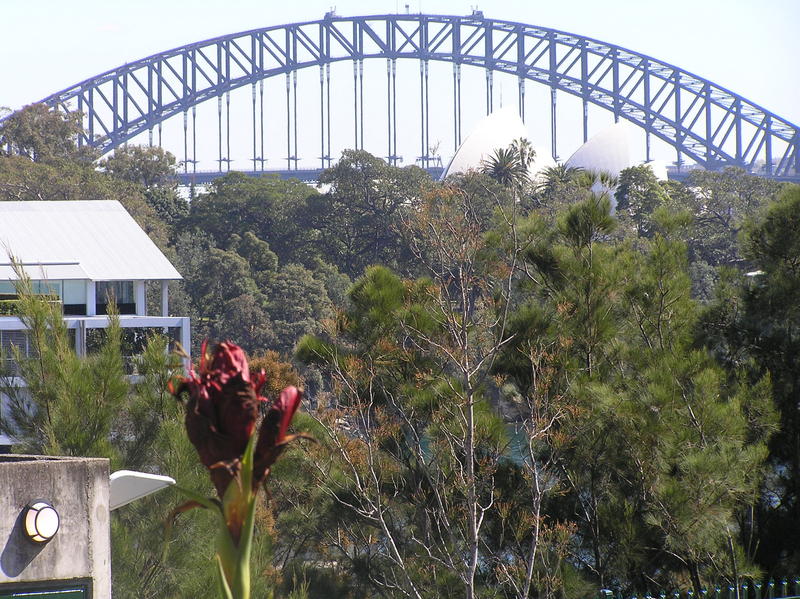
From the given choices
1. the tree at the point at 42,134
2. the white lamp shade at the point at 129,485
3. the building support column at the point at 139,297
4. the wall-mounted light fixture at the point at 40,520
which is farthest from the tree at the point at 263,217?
the wall-mounted light fixture at the point at 40,520

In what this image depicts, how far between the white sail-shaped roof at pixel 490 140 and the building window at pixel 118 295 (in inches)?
1938

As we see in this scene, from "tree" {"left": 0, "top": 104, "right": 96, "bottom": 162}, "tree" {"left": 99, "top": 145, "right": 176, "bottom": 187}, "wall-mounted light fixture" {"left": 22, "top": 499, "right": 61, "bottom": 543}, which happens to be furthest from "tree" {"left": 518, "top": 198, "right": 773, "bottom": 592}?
"tree" {"left": 99, "top": 145, "right": 176, "bottom": 187}

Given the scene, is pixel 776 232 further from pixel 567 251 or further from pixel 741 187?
pixel 741 187

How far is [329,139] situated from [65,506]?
76.3 m

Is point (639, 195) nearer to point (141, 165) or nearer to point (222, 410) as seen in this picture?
point (141, 165)

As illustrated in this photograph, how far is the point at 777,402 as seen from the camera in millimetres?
14109

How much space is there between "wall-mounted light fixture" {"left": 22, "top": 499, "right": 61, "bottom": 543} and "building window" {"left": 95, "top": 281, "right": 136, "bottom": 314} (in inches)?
896

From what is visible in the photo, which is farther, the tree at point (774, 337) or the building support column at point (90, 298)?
the building support column at point (90, 298)

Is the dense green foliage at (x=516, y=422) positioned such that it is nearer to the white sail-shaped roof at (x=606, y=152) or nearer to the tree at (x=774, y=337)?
the tree at (x=774, y=337)

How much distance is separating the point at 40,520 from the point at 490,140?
7652 cm

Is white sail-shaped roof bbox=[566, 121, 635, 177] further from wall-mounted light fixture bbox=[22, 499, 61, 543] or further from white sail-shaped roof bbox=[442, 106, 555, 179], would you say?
wall-mounted light fixture bbox=[22, 499, 61, 543]

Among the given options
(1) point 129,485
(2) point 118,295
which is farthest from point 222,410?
(2) point 118,295

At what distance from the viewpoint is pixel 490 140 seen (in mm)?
82250

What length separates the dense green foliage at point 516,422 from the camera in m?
12.2
